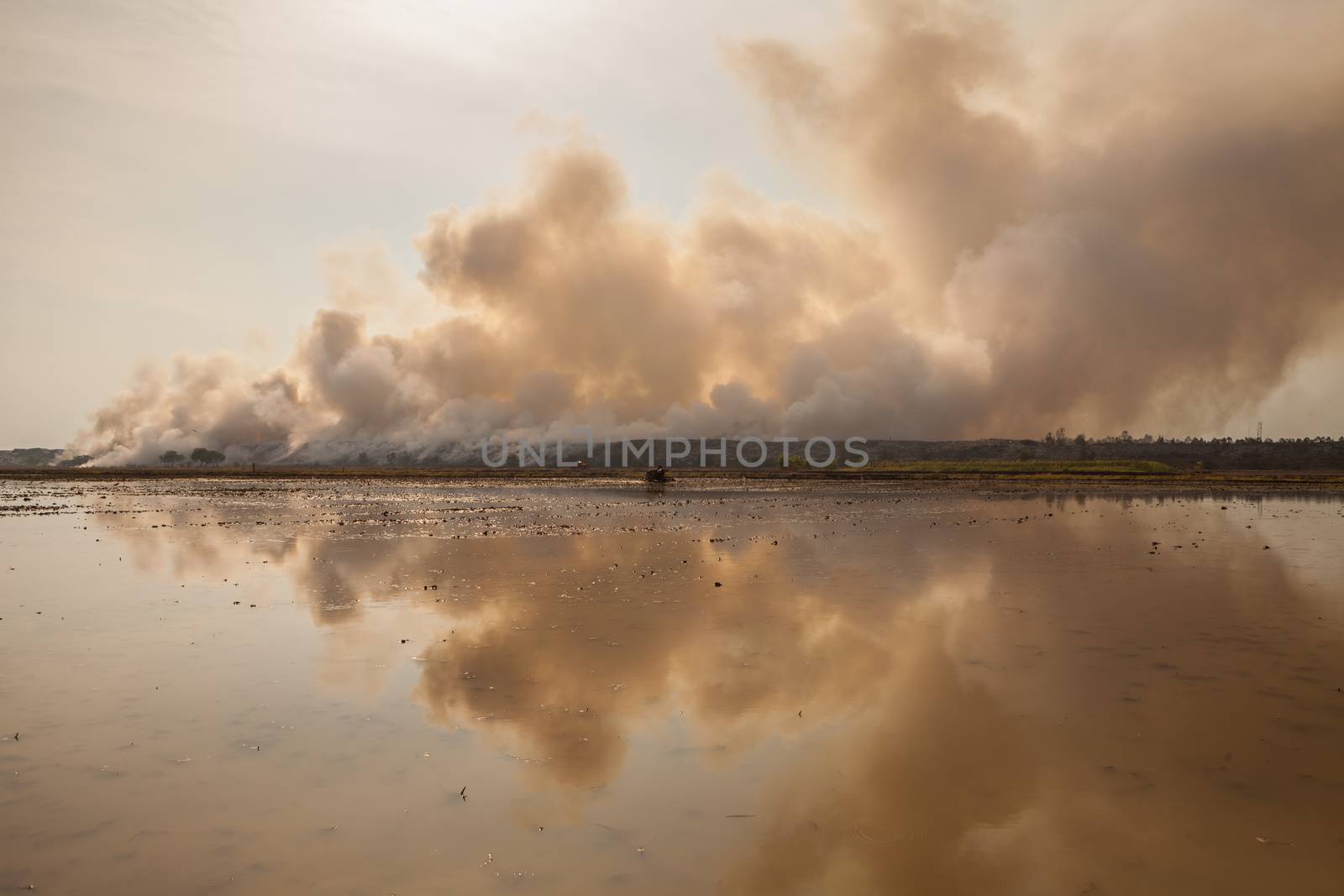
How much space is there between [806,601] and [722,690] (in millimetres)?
9983

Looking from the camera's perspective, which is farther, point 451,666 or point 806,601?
point 806,601

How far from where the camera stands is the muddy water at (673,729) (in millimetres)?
10047

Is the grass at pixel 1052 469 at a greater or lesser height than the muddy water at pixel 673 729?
greater

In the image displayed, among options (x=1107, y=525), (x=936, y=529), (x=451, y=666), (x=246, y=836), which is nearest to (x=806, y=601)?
(x=451, y=666)

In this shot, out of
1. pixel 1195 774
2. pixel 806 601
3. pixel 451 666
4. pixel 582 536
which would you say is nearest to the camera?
pixel 1195 774

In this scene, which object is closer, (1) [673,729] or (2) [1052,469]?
(1) [673,729]

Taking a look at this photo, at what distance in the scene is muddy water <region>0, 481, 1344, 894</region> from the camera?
10047 mm

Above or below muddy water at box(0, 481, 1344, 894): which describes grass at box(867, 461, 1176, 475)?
above

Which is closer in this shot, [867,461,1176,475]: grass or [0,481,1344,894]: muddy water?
[0,481,1344,894]: muddy water

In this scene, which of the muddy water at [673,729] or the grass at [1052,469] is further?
the grass at [1052,469]

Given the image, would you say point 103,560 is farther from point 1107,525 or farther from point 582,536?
point 1107,525

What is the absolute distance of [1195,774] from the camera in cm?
1262

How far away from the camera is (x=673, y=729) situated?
1452cm

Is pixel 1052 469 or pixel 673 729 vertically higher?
pixel 1052 469
